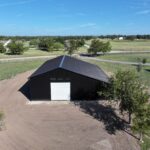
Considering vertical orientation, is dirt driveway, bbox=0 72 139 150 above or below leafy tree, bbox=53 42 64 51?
below

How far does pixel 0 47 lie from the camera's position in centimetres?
7350

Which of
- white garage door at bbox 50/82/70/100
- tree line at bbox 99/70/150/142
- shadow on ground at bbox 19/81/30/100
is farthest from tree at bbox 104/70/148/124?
shadow on ground at bbox 19/81/30/100

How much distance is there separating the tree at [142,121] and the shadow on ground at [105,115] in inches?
78.0

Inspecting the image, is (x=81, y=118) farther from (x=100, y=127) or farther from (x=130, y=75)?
(x=130, y=75)

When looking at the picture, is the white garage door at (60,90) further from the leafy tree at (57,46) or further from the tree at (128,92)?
the leafy tree at (57,46)

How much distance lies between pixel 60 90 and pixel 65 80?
1.12m

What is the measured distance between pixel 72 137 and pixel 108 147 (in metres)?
2.64

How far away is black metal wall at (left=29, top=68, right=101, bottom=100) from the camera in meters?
25.7

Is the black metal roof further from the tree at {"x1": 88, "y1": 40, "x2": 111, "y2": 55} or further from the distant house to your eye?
the tree at {"x1": 88, "y1": 40, "x2": 111, "y2": 55}

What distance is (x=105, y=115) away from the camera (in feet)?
69.8

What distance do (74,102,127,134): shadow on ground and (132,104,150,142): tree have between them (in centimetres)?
198

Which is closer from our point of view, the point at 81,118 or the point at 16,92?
the point at 81,118

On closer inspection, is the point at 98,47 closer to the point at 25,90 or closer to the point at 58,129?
the point at 25,90

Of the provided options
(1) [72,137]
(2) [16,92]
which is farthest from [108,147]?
(2) [16,92]
